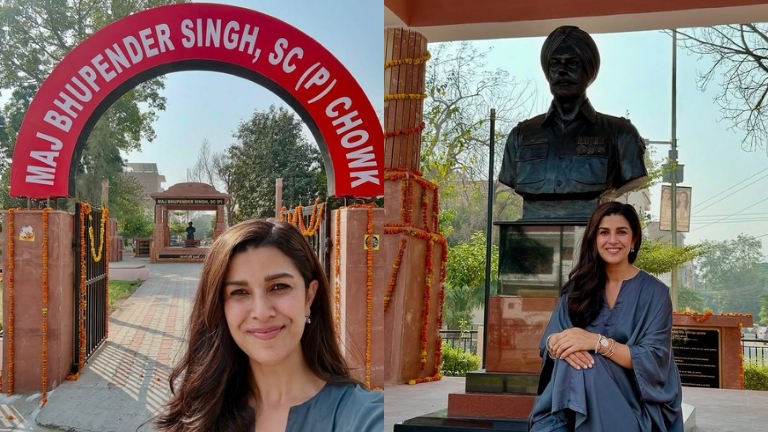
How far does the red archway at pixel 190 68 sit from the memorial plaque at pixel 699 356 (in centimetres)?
306

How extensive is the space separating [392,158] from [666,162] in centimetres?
274

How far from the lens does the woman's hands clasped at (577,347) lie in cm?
179

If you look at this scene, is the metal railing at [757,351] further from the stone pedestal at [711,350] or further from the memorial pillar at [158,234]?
the memorial pillar at [158,234]

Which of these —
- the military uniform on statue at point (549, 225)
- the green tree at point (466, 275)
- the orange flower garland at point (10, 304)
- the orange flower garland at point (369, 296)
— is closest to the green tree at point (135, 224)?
the orange flower garland at point (10, 304)

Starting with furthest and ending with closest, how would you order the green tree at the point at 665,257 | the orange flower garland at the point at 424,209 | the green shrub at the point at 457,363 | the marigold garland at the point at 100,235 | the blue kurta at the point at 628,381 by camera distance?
the green shrub at the point at 457,363 → the green tree at the point at 665,257 → the orange flower garland at the point at 424,209 → the marigold garland at the point at 100,235 → the blue kurta at the point at 628,381

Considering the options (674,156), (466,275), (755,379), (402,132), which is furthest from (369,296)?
(755,379)

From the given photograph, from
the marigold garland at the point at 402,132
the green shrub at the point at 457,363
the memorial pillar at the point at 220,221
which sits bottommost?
the green shrub at the point at 457,363

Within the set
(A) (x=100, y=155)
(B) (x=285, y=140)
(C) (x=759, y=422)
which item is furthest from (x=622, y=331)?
(C) (x=759, y=422)

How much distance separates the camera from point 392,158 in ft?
13.2

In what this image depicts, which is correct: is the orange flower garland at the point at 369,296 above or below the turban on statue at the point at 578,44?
below

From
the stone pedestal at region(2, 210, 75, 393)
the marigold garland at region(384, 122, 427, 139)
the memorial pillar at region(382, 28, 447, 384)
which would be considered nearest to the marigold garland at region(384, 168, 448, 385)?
the memorial pillar at region(382, 28, 447, 384)

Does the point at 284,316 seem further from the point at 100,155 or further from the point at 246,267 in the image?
the point at 100,155

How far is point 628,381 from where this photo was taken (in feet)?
5.96

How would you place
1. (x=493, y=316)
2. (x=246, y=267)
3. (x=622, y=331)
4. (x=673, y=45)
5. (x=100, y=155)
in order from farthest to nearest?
1. (x=673, y=45)
2. (x=493, y=316)
3. (x=100, y=155)
4. (x=622, y=331)
5. (x=246, y=267)
